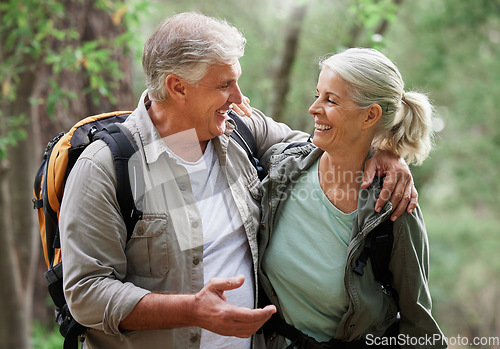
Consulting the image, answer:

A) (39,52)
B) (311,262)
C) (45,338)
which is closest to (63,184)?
(311,262)

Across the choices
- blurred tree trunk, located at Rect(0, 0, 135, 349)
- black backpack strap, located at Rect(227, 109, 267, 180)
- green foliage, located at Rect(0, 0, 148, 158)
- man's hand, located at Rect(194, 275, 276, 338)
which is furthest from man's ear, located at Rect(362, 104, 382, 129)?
blurred tree trunk, located at Rect(0, 0, 135, 349)

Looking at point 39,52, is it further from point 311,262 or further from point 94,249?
point 311,262

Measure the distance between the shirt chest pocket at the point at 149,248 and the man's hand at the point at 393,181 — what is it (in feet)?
3.17

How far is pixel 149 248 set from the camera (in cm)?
223

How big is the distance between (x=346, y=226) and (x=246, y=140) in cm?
71

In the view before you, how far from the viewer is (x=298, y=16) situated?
6.70 metres

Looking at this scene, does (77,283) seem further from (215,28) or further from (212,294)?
(215,28)

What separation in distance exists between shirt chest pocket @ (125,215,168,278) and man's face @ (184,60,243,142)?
0.51 m

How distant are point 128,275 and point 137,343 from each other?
29 cm

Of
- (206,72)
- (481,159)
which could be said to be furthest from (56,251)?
(481,159)

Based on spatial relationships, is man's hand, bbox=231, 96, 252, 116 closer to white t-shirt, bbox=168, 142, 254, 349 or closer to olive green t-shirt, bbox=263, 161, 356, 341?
white t-shirt, bbox=168, 142, 254, 349

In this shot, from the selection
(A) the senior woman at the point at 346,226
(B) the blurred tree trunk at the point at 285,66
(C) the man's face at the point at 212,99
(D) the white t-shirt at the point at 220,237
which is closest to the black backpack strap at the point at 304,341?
(A) the senior woman at the point at 346,226

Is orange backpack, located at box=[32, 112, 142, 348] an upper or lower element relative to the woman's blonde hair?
lower

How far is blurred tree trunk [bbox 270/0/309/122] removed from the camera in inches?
258
